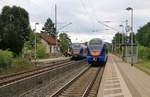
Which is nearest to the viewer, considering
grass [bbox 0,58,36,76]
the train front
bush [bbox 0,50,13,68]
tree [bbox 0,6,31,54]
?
bush [bbox 0,50,13,68]

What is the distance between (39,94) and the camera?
21.5 m

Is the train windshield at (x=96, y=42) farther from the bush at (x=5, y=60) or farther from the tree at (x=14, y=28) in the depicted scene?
the tree at (x=14, y=28)

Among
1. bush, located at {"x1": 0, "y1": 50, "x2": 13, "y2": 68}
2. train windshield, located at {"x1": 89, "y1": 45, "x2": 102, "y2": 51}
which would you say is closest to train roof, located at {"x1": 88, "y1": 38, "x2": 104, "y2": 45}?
train windshield, located at {"x1": 89, "y1": 45, "x2": 102, "y2": 51}

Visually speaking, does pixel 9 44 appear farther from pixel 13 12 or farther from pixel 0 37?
pixel 13 12

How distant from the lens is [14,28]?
84.2m

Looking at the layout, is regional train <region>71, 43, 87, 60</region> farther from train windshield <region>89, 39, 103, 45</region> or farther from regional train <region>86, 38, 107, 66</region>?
regional train <region>86, 38, 107, 66</region>

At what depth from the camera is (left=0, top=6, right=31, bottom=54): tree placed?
3164 inches

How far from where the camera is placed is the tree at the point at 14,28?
8038 centimetres

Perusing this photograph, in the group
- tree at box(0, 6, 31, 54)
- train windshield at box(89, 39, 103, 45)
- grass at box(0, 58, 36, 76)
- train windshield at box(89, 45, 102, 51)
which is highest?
tree at box(0, 6, 31, 54)

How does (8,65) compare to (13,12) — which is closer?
(8,65)

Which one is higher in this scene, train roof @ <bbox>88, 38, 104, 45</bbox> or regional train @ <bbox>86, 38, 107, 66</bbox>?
train roof @ <bbox>88, 38, 104, 45</bbox>

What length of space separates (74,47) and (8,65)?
3092cm

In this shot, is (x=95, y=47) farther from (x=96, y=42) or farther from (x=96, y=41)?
(x=96, y=41)

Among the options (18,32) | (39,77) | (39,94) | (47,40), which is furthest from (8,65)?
(47,40)
